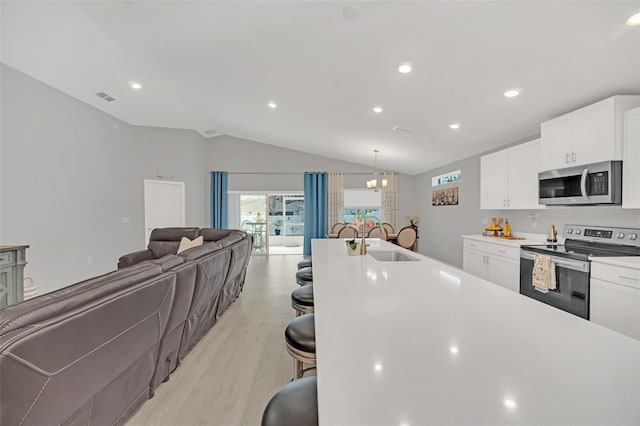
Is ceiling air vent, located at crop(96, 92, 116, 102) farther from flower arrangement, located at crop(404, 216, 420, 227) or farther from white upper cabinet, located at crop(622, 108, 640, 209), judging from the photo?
flower arrangement, located at crop(404, 216, 420, 227)

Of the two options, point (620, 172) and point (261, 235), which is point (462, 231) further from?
point (261, 235)

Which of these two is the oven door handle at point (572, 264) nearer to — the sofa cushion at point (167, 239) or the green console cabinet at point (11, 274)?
the sofa cushion at point (167, 239)

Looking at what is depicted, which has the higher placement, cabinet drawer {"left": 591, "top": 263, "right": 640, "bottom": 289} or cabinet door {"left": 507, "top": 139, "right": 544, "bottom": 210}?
cabinet door {"left": 507, "top": 139, "right": 544, "bottom": 210}

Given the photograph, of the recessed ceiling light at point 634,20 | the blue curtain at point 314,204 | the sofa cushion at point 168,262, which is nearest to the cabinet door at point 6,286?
the sofa cushion at point 168,262

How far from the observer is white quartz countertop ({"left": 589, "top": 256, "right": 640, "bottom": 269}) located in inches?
83.8

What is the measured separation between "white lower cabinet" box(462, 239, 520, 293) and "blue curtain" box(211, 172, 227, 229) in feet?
20.9

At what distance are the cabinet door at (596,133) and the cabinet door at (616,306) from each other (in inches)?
45.1

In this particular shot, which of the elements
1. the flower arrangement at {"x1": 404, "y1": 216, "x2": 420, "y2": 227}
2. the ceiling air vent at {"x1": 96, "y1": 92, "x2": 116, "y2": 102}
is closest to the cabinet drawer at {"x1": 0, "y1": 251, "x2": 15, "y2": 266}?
the ceiling air vent at {"x1": 96, "y1": 92, "x2": 116, "y2": 102}

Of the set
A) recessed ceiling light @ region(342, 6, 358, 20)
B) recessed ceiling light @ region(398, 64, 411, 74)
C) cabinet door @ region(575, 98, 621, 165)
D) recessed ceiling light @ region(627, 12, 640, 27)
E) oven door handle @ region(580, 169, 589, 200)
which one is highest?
recessed ceiling light @ region(342, 6, 358, 20)

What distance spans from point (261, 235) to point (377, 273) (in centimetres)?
731

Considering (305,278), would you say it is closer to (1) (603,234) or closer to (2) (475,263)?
(2) (475,263)

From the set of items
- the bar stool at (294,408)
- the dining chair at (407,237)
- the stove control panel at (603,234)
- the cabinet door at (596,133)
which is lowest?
the bar stool at (294,408)

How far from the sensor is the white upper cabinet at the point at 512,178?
367cm

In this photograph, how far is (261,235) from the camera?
8.77 metres
